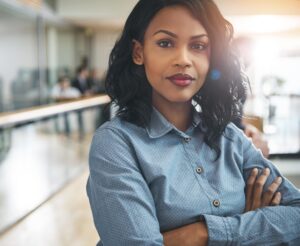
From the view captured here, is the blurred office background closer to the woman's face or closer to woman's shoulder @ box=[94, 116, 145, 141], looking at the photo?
the woman's face

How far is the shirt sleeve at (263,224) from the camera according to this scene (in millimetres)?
861

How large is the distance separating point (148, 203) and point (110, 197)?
0.25ft

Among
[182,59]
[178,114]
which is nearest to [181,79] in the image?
[182,59]

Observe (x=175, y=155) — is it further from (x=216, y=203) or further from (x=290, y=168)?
(x=290, y=168)

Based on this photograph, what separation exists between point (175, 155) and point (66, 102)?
98.5 inches

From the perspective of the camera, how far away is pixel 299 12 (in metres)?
0.99

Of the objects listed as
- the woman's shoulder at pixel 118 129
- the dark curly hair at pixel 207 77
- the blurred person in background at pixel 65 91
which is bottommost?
the blurred person in background at pixel 65 91

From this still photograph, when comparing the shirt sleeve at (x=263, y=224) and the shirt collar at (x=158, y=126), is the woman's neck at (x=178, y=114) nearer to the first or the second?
the shirt collar at (x=158, y=126)

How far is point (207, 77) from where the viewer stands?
0.99 meters

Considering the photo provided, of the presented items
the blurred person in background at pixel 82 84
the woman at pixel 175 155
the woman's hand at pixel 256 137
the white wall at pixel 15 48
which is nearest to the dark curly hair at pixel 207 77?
the woman at pixel 175 155

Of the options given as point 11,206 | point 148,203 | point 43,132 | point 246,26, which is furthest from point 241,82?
point 43,132

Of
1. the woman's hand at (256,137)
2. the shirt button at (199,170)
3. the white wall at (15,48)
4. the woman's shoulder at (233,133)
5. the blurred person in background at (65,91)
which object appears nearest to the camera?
the shirt button at (199,170)

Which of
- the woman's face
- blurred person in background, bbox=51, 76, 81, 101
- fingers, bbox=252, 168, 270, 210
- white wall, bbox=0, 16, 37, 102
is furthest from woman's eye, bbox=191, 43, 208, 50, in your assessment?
blurred person in background, bbox=51, 76, 81, 101

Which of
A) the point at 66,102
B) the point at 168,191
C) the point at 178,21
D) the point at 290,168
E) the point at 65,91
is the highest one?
the point at 178,21
